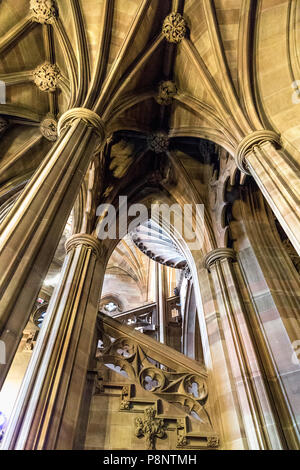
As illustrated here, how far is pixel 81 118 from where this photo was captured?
4430 mm

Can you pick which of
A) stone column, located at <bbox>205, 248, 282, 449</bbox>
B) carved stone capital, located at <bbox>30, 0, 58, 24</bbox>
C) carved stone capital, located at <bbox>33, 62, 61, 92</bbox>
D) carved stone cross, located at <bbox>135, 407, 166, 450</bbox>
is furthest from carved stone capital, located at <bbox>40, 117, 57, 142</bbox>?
carved stone cross, located at <bbox>135, 407, 166, 450</bbox>

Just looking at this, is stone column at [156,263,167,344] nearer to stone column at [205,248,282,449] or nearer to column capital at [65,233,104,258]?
stone column at [205,248,282,449]

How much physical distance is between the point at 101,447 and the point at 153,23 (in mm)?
7508

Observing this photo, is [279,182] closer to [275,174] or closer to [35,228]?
[275,174]

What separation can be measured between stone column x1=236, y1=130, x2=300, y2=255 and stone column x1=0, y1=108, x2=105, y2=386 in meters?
2.39

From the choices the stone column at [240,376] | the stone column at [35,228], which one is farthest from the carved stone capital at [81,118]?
the stone column at [240,376]

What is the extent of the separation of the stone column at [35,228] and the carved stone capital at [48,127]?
9.54 feet

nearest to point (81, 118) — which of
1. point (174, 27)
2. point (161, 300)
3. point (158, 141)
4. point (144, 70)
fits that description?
point (144, 70)

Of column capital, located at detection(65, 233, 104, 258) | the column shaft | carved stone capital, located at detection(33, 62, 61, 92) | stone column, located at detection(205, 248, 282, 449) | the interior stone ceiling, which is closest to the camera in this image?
the column shaft

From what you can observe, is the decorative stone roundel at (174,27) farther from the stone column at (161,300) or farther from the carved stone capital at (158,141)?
the stone column at (161,300)

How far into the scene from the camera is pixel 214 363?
4527mm

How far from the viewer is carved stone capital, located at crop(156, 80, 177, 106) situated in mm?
6633

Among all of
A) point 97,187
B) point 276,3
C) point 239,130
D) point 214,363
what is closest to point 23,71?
point 97,187

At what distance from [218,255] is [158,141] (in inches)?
128
